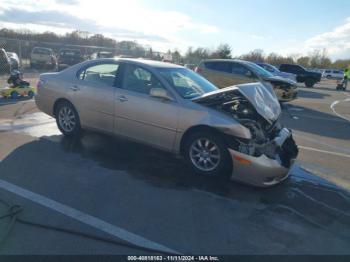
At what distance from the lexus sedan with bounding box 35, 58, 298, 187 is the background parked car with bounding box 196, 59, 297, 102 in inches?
310

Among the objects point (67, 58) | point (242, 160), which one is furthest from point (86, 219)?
point (67, 58)

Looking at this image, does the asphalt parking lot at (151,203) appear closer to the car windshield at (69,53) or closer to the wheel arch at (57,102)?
the wheel arch at (57,102)

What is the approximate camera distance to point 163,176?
511cm

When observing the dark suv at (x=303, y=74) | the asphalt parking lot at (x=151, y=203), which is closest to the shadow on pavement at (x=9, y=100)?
the asphalt parking lot at (x=151, y=203)

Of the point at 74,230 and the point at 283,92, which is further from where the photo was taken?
the point at 283,92

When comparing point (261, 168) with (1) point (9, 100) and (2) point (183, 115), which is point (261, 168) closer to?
(2) point (183, 115)

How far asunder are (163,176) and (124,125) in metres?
1.27

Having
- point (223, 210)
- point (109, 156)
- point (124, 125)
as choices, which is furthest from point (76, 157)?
point (223, 210)

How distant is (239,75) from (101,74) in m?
8.72

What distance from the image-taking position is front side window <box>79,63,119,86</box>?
6133 mm

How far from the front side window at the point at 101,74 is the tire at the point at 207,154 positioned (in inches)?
74.7

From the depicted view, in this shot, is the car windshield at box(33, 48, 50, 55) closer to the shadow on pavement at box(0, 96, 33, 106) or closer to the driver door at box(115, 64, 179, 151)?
the shadow on pavement at box(0, 96, 33, 106)

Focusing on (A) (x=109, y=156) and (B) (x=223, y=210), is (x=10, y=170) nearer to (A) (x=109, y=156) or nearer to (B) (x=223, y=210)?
(A) (x=109, y=156)

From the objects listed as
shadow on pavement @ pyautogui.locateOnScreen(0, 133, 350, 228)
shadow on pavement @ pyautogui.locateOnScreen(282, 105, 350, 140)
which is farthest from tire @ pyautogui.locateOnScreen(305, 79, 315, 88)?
shadow on pavement @ pyautogui.locateOnScreen(0, 133, 350, 228)
